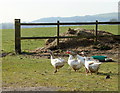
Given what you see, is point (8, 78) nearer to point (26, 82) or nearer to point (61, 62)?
point (26, 82)

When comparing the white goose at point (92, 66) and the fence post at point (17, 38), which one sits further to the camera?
the fence post at point (17, 38)

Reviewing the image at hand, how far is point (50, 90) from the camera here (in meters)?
9.60

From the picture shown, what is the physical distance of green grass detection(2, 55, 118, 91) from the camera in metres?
10.1

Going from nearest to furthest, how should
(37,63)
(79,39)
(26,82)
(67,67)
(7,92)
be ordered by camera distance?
1. (7,92)
2. (26,82)
3. (67,67)
4. (37,63)
5. (79,39)

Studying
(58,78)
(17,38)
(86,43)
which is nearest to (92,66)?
(58,78)

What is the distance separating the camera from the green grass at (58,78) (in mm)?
10141

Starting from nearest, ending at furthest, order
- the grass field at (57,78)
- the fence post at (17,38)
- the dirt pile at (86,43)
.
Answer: the grass field at (57,78) < the fence post at (17,38) < the dirt pile at (86,43)

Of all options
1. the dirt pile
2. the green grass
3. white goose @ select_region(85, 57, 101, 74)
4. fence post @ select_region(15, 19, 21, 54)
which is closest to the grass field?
the green grass

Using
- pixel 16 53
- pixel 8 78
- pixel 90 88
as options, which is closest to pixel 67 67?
pixel 8 78

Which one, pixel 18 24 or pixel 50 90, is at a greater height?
pixel 18 24

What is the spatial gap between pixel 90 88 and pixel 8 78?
3.26 m

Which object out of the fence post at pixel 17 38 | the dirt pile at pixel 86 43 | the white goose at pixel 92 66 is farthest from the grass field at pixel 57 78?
the dirt pile at pixel 86 43

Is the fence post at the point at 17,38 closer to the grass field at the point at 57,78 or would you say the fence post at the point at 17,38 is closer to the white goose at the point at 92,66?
the grass field at the point at 57,78

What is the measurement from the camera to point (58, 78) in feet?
37.8
